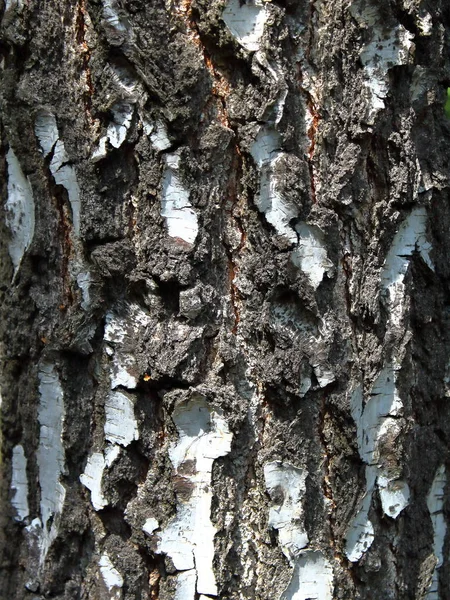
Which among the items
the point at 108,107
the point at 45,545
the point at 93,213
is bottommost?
the point at 45,545

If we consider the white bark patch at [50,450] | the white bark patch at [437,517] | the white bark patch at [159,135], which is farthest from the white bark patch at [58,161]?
the white bark patch at [437,517]

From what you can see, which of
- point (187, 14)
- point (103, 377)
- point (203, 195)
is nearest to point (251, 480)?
point (103, 377)

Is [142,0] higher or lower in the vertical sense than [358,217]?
higher

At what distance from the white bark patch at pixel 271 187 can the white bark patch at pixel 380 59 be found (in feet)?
0.55

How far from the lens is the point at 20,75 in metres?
1.05

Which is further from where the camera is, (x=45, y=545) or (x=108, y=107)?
(x=45, y=545)

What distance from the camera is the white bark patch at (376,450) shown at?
1058mm

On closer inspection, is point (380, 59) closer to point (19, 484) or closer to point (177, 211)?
point (177, 211)

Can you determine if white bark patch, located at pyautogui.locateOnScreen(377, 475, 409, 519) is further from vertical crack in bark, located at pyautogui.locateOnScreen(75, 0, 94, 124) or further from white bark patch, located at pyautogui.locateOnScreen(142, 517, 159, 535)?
vertical crack in bark, located at pyautogui.locateOnScreen(75, 0, 94, 124)

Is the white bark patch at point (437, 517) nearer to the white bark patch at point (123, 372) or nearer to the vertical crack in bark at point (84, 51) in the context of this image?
the white bark patch at point (123, 372)

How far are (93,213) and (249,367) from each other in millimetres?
326

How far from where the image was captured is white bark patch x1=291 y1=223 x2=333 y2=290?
3.32ft

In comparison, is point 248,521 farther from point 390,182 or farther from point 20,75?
point 20,75

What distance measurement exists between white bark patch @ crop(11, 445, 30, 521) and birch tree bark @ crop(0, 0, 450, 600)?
0.07 m
